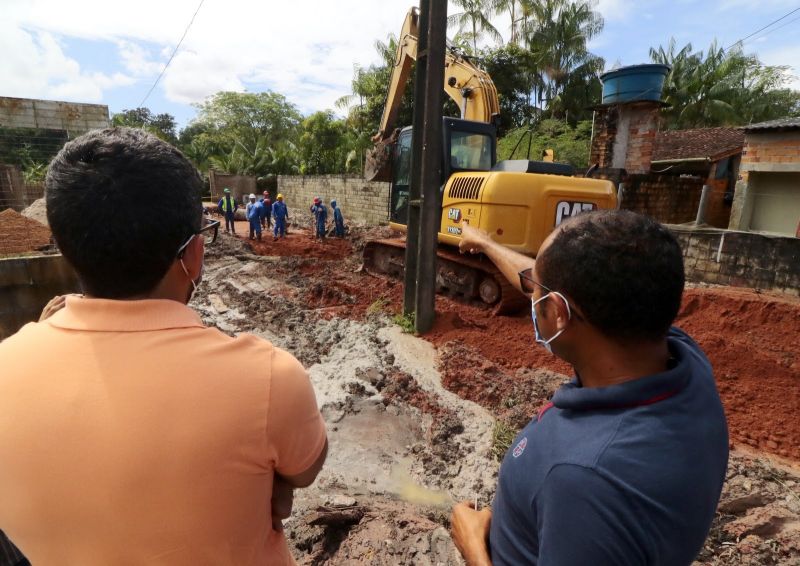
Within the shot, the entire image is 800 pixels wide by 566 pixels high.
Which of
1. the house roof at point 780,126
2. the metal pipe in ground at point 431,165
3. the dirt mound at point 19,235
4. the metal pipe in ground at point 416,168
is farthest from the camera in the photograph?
the house roof at point 780,126

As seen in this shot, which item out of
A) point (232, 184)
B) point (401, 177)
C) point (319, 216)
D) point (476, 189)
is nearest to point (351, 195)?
point (319, 216)

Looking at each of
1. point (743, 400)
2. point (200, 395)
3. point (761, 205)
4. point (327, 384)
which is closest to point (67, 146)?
point (200, 395)

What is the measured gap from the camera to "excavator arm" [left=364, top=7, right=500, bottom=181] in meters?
7.71

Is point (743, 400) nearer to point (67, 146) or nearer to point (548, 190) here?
point (548, 190)

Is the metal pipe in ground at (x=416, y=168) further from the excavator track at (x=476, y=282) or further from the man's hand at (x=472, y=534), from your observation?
the man's hand at (x=472, y=534)

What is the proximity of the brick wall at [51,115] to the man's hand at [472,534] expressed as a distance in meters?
11.3

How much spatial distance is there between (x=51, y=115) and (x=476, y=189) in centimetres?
1023

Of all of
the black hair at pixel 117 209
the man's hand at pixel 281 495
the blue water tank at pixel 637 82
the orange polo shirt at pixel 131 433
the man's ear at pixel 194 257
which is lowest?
the man's hand at pixel 281 495

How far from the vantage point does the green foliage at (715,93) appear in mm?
23953

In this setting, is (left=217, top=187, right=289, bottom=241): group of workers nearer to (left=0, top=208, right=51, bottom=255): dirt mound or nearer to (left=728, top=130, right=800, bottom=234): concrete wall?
(left=0, top=208, right=51, bottom=255): dirt mound

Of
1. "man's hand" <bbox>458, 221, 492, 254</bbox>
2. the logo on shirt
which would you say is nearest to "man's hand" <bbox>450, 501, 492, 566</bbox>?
the logo on shirt

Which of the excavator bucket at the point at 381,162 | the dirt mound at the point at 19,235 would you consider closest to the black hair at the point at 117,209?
the dirt mound at the point at 19,235

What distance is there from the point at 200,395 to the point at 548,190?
6009mm

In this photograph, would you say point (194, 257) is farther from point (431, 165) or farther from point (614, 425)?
point (431, 165)
